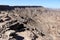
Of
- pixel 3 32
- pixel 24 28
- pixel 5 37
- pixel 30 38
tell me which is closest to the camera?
pixel 5 37

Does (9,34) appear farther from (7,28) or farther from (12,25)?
(12,25)

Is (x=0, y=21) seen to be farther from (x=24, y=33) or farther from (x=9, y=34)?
(x=9, y=34)

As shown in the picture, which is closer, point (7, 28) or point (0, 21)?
point (7, 28)

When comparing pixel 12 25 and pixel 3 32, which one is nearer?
pixel 3 32

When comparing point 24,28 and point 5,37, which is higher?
point 5,37

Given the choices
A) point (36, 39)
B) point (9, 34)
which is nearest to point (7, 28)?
point (9, 34)

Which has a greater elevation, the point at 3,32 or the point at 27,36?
the point at 3,32

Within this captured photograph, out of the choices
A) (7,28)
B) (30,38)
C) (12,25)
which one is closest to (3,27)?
(7,28)

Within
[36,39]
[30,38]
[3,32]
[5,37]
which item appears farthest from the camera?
[36,39]

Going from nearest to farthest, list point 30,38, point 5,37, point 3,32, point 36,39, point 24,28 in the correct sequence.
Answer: point 5,37
point 3,32
point 30,38
point 36,39
point 24,28
